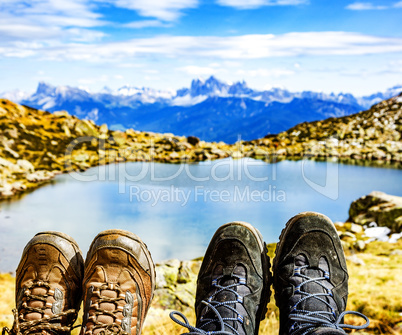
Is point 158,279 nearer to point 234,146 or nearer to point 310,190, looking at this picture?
point 310,190

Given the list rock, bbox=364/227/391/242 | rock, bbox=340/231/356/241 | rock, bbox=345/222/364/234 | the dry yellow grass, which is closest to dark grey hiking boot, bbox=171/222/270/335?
the dry yellow grass

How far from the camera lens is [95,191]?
25.0 metres

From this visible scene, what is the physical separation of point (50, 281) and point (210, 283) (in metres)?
1.66

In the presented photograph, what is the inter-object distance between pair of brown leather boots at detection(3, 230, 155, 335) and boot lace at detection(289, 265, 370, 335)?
1.46 m

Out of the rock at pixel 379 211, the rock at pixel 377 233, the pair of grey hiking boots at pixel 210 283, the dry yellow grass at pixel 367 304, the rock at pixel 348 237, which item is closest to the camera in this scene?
the pair of grey hiking boots at pixel 210 283

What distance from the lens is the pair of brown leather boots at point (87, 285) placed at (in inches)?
129

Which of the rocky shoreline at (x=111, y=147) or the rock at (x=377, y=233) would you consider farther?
the rocky shoreline at (x=111, y=147)

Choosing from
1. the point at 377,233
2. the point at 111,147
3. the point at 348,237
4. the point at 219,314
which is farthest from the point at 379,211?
the point at 111,147

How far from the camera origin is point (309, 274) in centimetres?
370

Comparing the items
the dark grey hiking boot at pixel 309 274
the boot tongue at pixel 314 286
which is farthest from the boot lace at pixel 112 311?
the boot tongue at pixel 314 286

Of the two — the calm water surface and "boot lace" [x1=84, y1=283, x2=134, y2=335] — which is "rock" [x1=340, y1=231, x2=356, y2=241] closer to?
the calm water surface

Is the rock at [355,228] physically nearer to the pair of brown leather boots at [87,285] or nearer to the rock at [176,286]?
the rock at [176,286]

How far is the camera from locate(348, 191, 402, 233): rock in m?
16.7

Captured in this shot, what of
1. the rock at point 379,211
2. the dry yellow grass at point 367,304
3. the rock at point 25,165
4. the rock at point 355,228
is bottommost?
the rock at point 355,228
